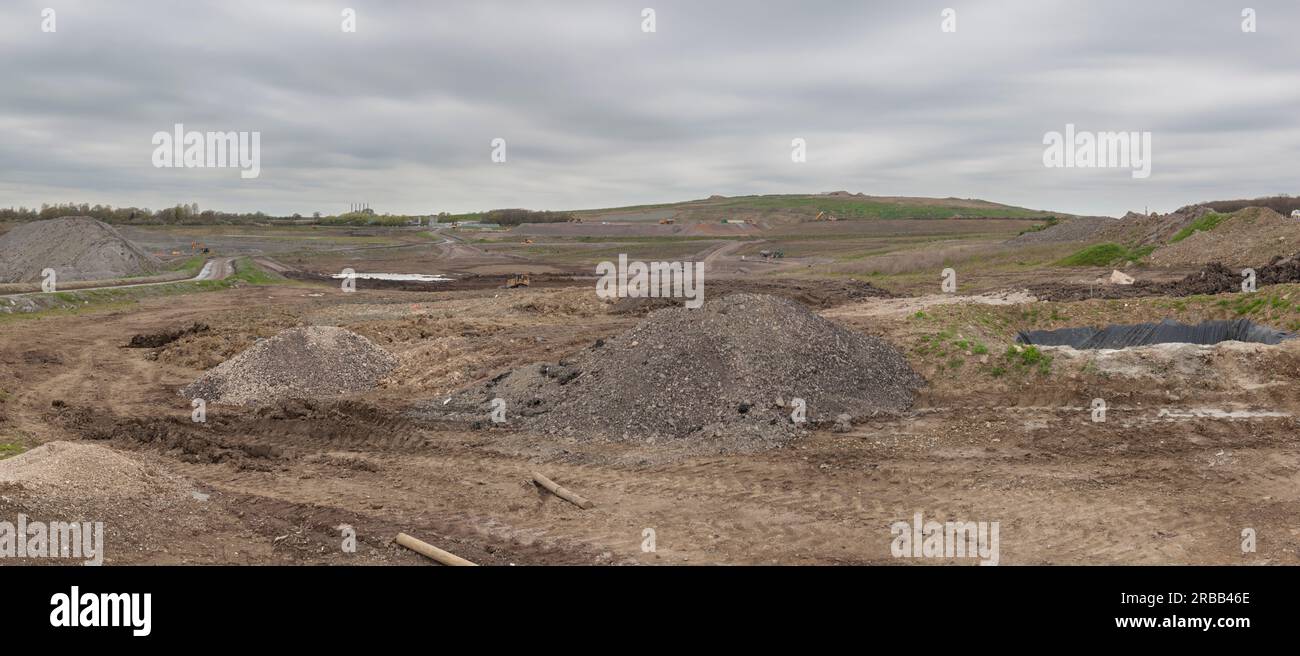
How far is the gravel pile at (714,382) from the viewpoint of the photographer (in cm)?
1458

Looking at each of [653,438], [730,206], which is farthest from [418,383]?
[730,206]

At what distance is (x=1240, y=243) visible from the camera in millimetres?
35312

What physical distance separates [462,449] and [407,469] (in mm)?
1429

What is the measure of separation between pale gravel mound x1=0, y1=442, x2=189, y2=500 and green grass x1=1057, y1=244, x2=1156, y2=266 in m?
41.0

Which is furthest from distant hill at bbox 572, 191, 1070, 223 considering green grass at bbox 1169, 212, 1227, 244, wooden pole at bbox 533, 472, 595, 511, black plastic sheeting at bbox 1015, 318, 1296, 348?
wooden pole at bbox 533, 472, 595, 511

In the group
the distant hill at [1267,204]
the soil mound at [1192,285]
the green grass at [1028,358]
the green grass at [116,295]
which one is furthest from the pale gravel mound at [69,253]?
the distant hill at [1267,204]

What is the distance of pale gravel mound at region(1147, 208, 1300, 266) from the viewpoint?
3294 centimetres

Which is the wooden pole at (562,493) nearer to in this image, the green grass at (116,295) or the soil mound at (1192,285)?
the soil mound at (1192,285)

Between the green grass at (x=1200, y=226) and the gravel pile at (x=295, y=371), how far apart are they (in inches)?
1578

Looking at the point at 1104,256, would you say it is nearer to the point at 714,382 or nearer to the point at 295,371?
the point at 714,382

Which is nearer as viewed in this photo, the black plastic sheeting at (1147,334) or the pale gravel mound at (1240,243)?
the black plastic sheeting at (1147,334)

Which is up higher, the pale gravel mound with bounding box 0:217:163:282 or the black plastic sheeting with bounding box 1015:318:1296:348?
the pale gravel mound with bounding box 0:217:163:282

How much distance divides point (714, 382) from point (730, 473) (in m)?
3.20

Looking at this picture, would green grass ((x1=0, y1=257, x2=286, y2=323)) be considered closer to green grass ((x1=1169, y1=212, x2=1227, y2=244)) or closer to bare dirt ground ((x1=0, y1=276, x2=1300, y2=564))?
bare dirt ground ((x1=0, y1=276, x2=1300, y2=564))
